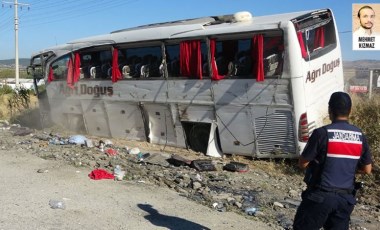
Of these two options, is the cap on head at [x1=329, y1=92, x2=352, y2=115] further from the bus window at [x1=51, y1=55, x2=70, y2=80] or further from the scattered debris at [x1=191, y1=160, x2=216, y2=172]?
the bus window at [x1=51, y1=55, x2=70, y2=80]

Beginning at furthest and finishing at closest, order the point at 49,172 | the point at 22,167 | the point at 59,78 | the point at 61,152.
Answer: the point at 59,78, the point at 61,152, the point at 22,167, the point at 49,172

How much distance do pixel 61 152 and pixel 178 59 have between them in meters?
3.20

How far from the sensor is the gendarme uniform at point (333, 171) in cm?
327

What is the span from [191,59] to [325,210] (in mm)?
6191

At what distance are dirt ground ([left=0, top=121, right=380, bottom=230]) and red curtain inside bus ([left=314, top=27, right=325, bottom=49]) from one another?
2418 millimetres

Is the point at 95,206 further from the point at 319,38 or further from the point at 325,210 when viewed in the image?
the point at 319,38

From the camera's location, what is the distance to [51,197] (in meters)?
6.02

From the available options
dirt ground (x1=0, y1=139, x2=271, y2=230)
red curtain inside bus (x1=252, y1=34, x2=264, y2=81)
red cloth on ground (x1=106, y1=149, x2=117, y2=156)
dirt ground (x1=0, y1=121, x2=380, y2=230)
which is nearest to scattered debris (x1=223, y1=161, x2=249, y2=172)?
dirt ground (x1=0, y1=121, x2=380, y2=230)

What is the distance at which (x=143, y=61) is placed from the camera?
1023cm

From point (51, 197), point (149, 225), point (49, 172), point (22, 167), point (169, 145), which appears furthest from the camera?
point (169, 145)

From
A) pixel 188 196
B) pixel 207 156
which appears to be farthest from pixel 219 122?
pixel 188 196

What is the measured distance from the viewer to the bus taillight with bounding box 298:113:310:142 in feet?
25.5

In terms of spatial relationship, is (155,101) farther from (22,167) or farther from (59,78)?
(59,78)

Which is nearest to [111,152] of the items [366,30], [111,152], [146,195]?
[111,152]
